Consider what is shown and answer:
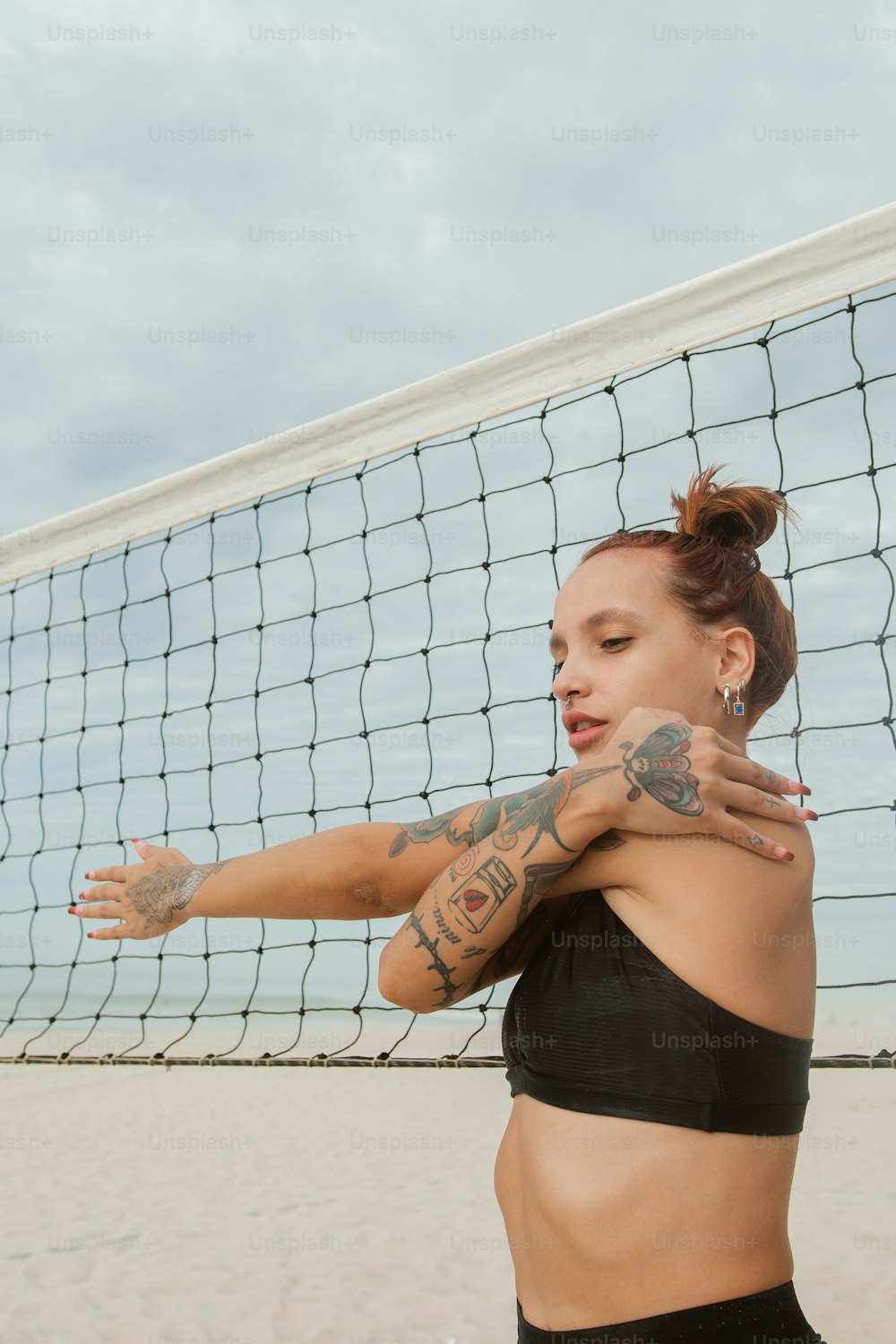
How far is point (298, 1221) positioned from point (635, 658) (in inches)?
222

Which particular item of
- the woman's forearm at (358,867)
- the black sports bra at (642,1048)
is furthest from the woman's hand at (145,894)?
the black sports bra at (642,1048)

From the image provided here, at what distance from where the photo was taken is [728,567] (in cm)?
149

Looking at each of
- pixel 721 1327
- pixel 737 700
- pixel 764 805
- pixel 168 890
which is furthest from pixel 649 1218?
pixel 168 890

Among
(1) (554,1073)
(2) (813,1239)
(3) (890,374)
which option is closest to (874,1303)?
(2) (813,1239)

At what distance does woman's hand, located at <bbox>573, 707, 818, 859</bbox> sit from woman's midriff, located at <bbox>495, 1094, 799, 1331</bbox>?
1.08 feet

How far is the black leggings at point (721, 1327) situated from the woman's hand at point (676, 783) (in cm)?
48

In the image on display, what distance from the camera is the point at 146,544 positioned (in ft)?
13.4

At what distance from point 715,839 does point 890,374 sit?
2.06 metres

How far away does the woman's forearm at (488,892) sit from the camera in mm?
1199

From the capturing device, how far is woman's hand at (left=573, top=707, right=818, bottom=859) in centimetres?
117

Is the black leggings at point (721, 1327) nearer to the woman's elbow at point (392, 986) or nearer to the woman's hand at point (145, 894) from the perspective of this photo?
the woman's elbow at point (392, 986)

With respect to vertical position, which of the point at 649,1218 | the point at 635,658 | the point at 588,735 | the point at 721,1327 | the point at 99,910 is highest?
the point at 635,658

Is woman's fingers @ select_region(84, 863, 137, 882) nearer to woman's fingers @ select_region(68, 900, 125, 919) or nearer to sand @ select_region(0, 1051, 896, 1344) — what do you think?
woman's fingers @ select_region(68, 900, 125, 919)

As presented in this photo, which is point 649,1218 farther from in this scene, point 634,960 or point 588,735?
point 588,735
